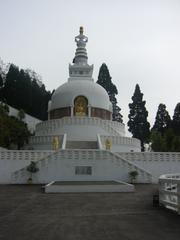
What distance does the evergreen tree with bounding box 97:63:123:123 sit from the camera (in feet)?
176

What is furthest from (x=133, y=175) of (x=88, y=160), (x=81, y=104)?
(x=81, y=104)

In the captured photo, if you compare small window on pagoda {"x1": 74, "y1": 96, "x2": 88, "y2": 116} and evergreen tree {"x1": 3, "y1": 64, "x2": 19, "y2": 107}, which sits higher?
evergreen tree {"x1": 3, "y1": 64, "x2": 19, "y2": 107}

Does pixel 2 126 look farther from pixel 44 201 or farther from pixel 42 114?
pixel 42 114

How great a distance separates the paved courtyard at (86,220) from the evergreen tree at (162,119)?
3400cm

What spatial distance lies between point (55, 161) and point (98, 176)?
102 inches

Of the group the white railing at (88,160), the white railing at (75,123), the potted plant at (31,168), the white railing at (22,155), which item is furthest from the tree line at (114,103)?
the potted plant at (31,168)

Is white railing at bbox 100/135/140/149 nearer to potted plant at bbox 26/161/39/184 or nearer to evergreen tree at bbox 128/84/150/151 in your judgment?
potted plant at bbox 26/161/39/184

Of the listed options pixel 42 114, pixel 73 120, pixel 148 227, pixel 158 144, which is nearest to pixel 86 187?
pixel 148 227

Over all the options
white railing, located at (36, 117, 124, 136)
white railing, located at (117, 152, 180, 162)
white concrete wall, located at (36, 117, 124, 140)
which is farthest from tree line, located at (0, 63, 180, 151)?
white railing, located at (117, 152, 180, 162)

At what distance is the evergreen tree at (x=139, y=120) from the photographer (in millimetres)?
44469

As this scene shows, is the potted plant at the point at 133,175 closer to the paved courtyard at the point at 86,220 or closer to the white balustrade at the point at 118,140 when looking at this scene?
the paved courtyard at the point at 86,220

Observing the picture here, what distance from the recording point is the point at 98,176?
20.6 metres

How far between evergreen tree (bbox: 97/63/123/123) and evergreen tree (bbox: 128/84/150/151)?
264 inches

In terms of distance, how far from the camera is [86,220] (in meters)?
8.57
